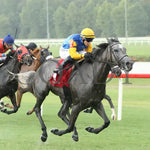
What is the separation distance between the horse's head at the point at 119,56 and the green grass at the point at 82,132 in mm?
1115

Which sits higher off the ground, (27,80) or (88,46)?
(88,46)

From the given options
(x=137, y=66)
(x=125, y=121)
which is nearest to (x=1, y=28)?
(x=137, y=66)

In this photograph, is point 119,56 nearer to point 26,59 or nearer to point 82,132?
point 82,132

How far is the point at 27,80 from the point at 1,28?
38.4 m

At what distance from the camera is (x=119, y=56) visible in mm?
5973

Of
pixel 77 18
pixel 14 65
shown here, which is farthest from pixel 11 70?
pixel 77 18

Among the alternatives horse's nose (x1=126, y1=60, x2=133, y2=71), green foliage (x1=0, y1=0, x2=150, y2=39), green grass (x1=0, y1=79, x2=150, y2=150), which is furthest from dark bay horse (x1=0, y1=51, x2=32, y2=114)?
green foliage (x1=0, y1=0, x2=150, y2=39)

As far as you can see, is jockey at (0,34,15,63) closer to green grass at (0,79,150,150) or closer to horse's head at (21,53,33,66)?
horse's head at (21,53,33,66)

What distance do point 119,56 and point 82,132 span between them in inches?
80.6

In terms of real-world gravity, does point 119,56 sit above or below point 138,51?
above

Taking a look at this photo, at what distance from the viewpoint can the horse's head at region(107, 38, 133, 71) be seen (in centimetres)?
580

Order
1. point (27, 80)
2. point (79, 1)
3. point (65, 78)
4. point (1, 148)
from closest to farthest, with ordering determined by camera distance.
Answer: point (1, 148)
point (65, 78)
point (27, 80)
point (79, 1)

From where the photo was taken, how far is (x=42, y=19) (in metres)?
47.6

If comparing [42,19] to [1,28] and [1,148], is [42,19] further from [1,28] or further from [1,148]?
[1,148]
